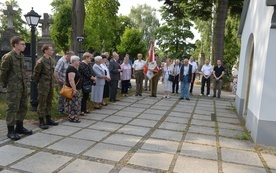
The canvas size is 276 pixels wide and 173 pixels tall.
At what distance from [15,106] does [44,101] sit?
2.76 ft

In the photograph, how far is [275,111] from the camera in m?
5.05

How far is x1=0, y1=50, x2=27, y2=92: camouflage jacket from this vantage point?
4.47 metres

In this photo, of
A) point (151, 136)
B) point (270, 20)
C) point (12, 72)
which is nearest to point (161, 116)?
point (151, 136)

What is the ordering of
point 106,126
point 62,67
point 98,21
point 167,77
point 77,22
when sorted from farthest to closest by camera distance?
point 98,21 → point 77,22 → point 167,77 → point 62,67 → point 106,126

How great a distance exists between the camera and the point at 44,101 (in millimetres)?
5379

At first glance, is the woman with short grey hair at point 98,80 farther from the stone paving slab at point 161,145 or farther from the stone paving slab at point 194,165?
the stone paving slab at point 194,165

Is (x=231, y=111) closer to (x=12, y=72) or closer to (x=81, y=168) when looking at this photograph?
(x=81, y=168)

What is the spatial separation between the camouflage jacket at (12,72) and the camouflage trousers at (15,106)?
0.11 meters

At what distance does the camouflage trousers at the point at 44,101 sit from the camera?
17.4ft

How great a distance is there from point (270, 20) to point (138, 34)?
32.7 meters

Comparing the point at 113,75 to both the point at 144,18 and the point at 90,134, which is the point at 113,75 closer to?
the point at 90,134

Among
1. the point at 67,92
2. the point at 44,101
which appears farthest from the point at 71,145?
the point at 67,92

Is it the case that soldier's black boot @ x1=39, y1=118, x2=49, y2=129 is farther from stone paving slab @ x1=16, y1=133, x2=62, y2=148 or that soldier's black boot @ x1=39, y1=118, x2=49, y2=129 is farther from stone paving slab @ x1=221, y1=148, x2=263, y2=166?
stone paving slab @ x1=221, y1=148, x2=263, y2=166

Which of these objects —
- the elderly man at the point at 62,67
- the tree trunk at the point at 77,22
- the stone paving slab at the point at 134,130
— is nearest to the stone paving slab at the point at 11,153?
the stone paving slab at the point at 134,130
